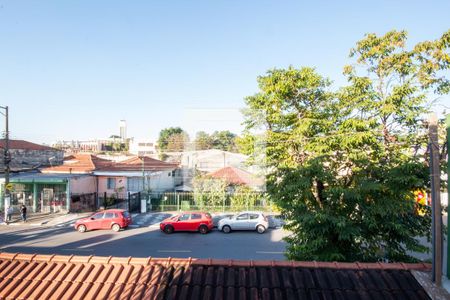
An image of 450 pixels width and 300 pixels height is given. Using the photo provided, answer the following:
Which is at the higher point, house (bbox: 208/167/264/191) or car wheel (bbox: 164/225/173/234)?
house (bbox: 208/167/264/191)

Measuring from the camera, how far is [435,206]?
12.0 feet

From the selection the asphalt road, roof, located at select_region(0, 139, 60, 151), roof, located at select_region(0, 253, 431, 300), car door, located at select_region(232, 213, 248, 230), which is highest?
roof, located at select_region(0, 139, 60, 151)

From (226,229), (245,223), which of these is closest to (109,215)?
(226,229)

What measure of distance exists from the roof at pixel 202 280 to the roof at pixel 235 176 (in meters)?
19.8

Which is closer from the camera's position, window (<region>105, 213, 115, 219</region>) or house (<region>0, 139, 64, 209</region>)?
window (<region>105, 213, 115, 219</region>)

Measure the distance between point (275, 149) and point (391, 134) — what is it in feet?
13.9

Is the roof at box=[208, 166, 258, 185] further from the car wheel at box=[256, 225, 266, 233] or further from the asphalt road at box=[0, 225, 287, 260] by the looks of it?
the car wheel at box=[256, 225, 266, 233]

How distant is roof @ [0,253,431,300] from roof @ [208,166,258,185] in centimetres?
1975

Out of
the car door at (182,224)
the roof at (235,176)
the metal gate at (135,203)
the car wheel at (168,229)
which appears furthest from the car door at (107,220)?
the roof at (235,176)

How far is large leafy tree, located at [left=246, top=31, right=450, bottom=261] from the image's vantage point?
19.1ft

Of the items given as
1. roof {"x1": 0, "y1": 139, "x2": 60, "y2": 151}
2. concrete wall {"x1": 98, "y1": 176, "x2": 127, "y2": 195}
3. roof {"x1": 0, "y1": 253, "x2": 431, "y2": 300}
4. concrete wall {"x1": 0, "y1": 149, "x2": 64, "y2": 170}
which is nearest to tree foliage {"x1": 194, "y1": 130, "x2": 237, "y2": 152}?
concrete wall {"x1": 0, "y1": 149, "x2": 64, "y2": 170}

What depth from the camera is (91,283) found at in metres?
3.74

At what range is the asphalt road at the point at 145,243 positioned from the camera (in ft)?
43.1

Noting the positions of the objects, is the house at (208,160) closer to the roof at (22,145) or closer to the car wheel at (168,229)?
the car wheel at (168,229)
